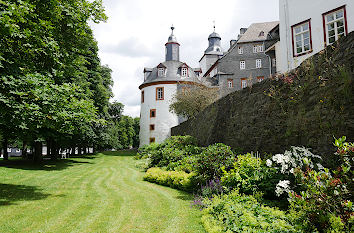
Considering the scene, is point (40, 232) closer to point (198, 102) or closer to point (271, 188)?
point (271, 188)

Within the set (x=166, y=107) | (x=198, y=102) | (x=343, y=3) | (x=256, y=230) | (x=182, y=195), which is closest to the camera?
(x=256, y=230)

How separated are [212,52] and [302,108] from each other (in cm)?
4587

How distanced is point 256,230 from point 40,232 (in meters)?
3.93

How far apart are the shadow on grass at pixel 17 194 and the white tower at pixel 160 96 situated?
82.3 ft

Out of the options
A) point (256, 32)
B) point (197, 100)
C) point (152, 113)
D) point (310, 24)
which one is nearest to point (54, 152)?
point (197, 100)

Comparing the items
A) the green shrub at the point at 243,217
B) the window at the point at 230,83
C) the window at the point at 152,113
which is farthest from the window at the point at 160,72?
the green shrub at the point at 243,217

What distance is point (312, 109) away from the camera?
20.7 ft

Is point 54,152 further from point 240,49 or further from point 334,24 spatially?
point 240,49

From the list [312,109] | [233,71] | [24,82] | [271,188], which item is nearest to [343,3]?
[312,109]

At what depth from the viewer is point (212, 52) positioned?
50.5 metres

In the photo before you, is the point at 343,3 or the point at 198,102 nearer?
the point at 343,3

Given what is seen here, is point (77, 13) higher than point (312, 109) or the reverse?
higher

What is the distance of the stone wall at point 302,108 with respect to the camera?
17.8ft

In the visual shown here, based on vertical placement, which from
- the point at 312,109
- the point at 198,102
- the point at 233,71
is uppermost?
the point at 233,71
